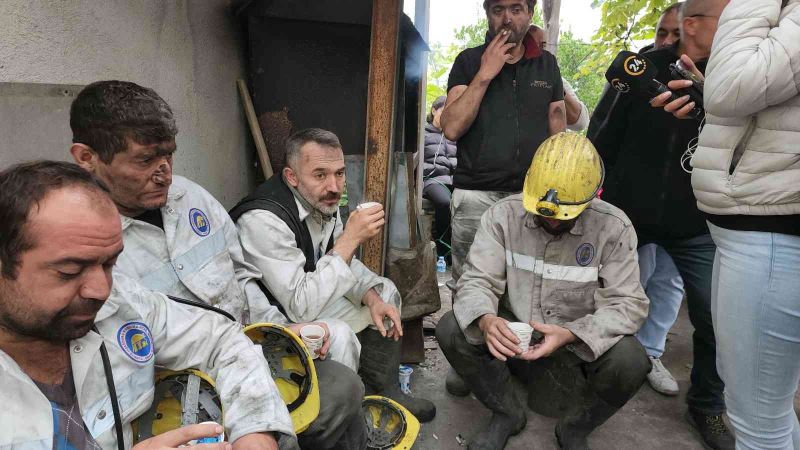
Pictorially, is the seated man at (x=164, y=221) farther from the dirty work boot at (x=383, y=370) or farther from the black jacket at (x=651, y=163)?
the black jacket at (x=651, y=163)

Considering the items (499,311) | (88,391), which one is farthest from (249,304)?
(499,311)

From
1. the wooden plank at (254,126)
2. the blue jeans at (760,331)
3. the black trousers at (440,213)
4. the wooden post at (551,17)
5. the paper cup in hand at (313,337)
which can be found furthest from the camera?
the wooden post at (551,17)

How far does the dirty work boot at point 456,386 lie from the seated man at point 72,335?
6.12ft

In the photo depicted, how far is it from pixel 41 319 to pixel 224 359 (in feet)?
1.98

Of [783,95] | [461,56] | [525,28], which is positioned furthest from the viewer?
[461,56]

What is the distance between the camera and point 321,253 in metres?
2.80

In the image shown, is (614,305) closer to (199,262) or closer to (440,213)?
(199,262)

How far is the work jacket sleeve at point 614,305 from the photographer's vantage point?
97.0 inches

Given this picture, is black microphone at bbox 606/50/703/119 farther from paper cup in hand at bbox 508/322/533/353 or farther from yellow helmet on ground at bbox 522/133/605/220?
paper cup in hand at bbox 508/322/533/353

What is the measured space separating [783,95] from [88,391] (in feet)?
7.77

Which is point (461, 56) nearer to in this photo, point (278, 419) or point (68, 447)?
point (278, 419)

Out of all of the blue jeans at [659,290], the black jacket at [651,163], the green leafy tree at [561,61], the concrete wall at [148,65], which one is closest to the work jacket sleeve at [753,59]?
the black jacket at [651,163]

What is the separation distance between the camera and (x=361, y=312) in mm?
2809

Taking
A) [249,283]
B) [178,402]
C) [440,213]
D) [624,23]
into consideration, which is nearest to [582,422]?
[249,283]
